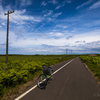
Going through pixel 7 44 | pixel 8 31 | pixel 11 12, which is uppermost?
pixel 11 12

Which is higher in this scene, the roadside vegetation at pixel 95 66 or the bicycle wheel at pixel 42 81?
the bicycle wheel at pixel 42 81

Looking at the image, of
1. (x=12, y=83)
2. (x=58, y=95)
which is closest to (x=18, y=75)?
(x=12, y=83)

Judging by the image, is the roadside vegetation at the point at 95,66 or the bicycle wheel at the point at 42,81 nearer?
the bicycle wheel at the point at 42,81

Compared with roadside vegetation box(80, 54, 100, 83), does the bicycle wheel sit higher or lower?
higher

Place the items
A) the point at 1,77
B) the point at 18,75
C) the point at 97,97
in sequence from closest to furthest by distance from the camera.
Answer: the point at 97,97 < the point at 1,77 < the point at 18,75

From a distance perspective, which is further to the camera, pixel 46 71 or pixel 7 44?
pixel 7 44

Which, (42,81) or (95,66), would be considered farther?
(95,66)

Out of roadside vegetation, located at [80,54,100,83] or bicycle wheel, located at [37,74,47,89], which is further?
roadside vegetation, located at [80,54,100,83]

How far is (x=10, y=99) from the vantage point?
391cm

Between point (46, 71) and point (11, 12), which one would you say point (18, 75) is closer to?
point (46, 71)

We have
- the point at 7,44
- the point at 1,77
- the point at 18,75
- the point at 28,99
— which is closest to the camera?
the point at 28,99

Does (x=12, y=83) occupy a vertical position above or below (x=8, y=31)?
below

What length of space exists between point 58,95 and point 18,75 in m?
2.80

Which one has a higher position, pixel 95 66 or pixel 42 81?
pixel 42 81
